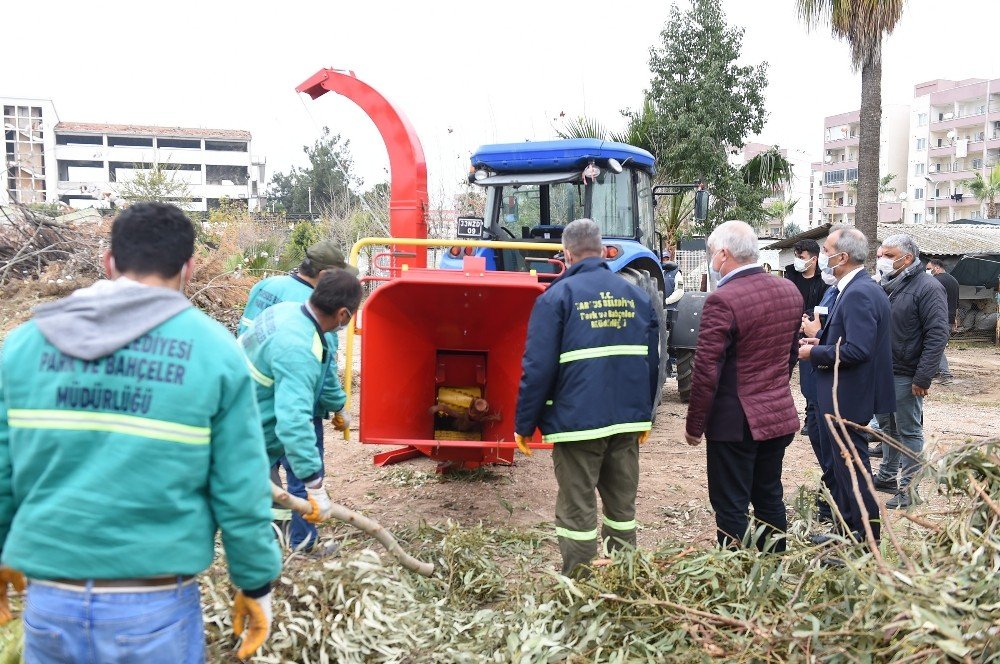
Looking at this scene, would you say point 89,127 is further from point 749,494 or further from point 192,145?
point 749,494

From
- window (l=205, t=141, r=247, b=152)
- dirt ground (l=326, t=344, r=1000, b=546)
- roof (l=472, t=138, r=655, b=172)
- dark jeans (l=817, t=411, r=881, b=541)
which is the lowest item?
dirt ground (l=326, t=344, r=1000, b=546)

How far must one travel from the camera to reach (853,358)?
4.21 m

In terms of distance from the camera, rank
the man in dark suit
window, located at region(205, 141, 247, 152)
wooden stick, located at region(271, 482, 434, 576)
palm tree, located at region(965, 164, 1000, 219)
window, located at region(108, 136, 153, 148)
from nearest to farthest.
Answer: wooden stick, located at region(271, 482, 434, 576) < the man in dark suit < palm tree, located at region(965, 164, 1000, 219) < window, located at region(108, 136, 153, 148) < window, located at region(205, 141, 247, 152)

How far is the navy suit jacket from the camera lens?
4.21m

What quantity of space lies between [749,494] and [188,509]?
2.87 m

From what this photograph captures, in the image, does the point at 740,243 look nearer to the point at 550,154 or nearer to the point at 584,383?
the point at 584,383

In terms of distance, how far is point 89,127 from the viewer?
69.6 meters

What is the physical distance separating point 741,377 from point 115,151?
75478 millimetres

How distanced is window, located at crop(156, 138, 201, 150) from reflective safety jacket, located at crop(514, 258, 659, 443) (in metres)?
74.6

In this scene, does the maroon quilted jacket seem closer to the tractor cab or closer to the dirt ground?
the dirt ground

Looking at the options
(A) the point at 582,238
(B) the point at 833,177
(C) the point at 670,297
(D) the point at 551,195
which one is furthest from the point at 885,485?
(B) the point at 833,177

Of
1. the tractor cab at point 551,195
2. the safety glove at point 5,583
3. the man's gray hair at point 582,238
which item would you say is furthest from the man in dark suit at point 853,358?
the safety glove at point 5,583

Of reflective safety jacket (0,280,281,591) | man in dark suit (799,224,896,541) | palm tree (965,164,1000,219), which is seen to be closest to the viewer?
reflective safety jacket (0,280,281,591)

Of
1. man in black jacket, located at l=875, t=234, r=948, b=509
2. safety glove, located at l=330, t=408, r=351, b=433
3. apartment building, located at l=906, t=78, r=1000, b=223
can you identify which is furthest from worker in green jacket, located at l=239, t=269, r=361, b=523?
apartment building, located at l=906, t=78, r=1000, b=223
